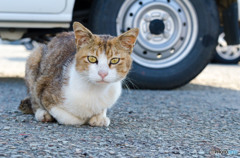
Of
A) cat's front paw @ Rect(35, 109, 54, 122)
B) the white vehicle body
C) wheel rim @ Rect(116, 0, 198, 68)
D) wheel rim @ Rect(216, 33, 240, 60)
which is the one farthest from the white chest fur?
wheel rim @ Rect(216, 33, 240, 60)

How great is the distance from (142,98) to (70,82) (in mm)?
1760

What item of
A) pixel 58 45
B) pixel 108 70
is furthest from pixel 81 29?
pixel 58 45

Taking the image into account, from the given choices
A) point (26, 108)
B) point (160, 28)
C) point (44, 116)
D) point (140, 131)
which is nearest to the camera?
point (140, 131)

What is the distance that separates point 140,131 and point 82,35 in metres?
0.86

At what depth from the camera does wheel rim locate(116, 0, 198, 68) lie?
211 inches

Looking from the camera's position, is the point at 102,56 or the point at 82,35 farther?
the point at 82,35

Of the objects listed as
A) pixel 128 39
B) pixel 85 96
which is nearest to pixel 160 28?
pixel 128 39

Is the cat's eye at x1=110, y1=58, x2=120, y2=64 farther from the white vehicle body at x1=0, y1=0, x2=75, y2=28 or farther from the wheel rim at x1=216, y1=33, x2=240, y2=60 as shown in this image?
the wheel rim at x1=216, y1=33, x2=240, y2=60

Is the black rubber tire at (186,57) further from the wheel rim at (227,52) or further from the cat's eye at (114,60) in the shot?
the wheel rim at (227,52)

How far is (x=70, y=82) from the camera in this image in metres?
3.25

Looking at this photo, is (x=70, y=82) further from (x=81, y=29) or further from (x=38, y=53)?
(x=38, y=53)

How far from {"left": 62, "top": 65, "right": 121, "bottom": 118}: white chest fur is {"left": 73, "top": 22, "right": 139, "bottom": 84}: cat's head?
3.7 inches

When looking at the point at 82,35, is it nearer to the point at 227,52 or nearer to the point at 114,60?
the point at 114,60

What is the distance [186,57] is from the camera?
5477mm
